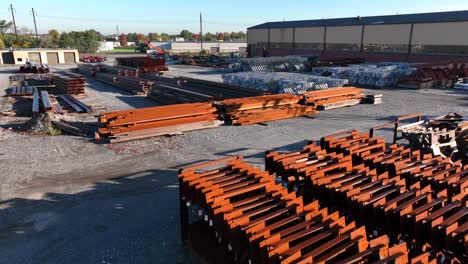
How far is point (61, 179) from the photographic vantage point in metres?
8.44

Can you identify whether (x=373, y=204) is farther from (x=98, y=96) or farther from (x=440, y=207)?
(x=98, y=96)

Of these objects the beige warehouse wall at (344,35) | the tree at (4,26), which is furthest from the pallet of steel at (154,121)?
the tree at (4,26)

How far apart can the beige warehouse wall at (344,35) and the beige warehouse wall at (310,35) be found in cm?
135

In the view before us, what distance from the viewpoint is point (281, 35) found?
49.9m

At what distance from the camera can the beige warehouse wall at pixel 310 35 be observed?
4338 cm

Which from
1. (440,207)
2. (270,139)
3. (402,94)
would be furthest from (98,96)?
(440,207)

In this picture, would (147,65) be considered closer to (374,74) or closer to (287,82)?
(287,82)

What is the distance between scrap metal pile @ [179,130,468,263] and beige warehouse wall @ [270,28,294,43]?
1740 inches

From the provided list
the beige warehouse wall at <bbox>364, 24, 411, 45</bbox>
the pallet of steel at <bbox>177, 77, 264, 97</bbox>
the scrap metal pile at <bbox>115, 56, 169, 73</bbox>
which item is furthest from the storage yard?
the beige warehouse wall at <bbox>364, 24, 411, 45</bbox>

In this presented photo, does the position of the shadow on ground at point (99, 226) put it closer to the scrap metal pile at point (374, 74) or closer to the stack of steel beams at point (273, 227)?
the stack of steel beams at point (273, 227)

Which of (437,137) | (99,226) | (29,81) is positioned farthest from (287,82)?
(29,81)

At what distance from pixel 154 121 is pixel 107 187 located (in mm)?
4558

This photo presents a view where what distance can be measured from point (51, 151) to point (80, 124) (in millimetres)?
2793

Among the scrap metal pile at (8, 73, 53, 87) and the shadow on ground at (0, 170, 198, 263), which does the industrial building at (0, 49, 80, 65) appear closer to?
the scrap metal pile at (8, 73, 53, 87)
